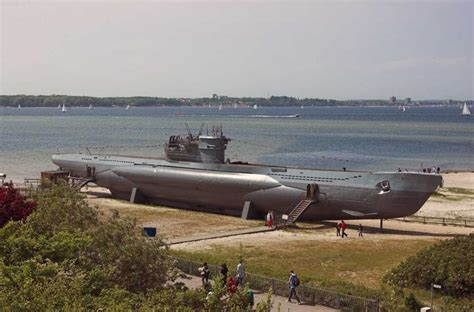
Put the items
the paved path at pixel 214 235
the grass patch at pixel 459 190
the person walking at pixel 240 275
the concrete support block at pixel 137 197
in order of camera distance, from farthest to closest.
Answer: the grass patch at pixel 459 190 < the concrete support block at pixel 137 197 < the paved path at pixel 214 235 < the person walking at pixel 240 275

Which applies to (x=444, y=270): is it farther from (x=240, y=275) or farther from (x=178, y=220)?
(x=178, y=220)

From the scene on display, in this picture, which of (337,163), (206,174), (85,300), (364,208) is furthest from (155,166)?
(337,163)

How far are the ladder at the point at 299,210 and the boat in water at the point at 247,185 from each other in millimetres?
63

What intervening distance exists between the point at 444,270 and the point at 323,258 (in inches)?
358

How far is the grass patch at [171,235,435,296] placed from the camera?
29688mm

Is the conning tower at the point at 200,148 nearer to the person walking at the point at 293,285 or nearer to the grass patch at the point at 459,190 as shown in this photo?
the grass patch at the point at 459,190

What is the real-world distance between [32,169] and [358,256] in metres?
62.6

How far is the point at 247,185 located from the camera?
4653cm

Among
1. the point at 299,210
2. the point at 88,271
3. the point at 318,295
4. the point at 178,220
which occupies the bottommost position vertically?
the point at 178,220

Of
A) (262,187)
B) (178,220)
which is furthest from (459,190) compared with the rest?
(178,220)

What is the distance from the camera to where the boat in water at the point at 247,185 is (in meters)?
41.0

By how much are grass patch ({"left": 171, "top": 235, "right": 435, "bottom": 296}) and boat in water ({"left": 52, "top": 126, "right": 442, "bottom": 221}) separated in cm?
333

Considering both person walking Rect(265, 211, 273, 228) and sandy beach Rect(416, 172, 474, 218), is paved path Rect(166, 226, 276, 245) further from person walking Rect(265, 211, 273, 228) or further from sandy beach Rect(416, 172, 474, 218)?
sandy beach Rect(416, 172, 474, 218)

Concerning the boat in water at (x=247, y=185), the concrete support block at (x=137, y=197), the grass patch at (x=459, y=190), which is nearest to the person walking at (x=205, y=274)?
the boat in water at (x=247, y=185)
